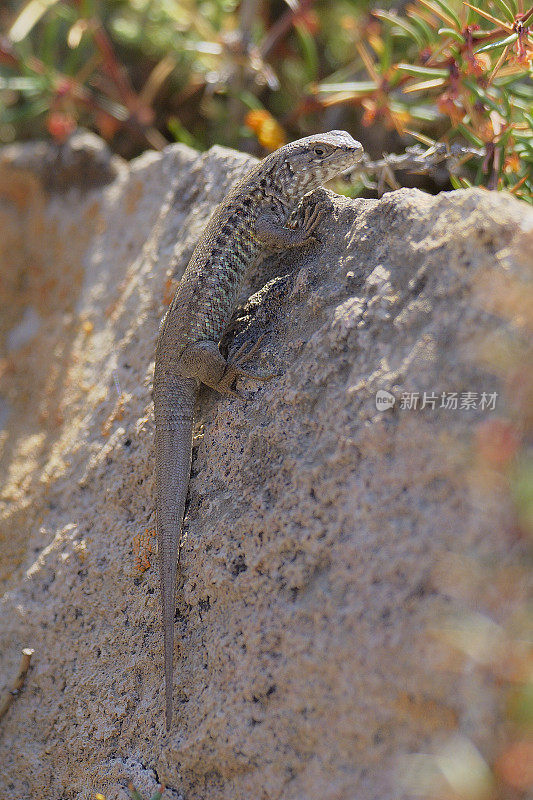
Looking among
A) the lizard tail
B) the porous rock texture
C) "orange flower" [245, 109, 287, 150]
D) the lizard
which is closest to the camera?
the porous rock texture

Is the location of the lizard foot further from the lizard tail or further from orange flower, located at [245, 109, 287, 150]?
orange flower, located at [245, 109, 287, 150]

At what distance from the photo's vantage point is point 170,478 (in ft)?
7.89

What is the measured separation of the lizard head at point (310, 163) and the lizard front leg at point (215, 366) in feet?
2.50

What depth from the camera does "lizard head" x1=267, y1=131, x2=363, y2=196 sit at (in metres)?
2.81

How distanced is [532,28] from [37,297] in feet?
9.63

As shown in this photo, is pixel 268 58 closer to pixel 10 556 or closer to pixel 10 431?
pixel 10 431

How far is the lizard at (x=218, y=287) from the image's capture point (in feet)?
7.95

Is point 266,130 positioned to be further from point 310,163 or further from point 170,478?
point 170,478

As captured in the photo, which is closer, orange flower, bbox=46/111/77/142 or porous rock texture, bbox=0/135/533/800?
porous rock texture, bbox=0/135/533/800

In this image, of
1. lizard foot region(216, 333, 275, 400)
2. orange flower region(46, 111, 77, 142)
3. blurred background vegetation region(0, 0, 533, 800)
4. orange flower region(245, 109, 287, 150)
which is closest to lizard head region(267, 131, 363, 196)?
blurred background vegetation region(0, 0, 533, 800)

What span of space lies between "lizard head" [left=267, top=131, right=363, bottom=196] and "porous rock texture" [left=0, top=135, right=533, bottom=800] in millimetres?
305

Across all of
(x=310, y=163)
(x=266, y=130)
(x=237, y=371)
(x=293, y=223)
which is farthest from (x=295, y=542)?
(x=266, y=130)

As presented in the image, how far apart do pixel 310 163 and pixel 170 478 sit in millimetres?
1422

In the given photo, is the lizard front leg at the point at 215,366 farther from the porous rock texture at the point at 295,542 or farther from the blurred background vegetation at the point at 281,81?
the blurred background vegetation at the point at 281,81
